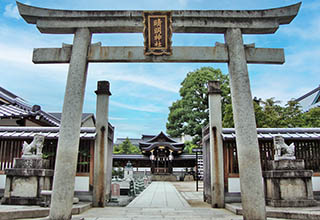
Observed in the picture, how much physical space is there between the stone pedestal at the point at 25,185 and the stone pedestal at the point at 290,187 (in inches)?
294

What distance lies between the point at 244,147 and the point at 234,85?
155cm

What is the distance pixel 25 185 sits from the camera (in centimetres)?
814

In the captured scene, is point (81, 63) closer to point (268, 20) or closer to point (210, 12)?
point (210, 12)

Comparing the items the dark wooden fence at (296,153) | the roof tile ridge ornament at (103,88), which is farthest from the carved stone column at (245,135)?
the roof tile ridge ornament at (103,88)

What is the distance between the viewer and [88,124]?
27719 millimetres

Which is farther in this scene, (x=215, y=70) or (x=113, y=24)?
(x=215, y=70)

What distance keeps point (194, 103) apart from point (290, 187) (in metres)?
28.4

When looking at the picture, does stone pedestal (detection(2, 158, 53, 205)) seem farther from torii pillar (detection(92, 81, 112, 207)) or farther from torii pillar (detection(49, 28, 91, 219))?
torii pillar (detection(49, 28, 91, 219))

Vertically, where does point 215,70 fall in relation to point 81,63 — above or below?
above

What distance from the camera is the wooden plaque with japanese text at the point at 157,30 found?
6.58 m

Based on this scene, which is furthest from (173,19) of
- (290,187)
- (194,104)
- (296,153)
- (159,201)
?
(194,104)

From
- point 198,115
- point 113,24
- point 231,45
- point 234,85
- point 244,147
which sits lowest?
point 244,147

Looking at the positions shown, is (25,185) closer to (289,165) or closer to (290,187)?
(290,187)

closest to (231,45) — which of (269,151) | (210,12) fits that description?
(210,12)
